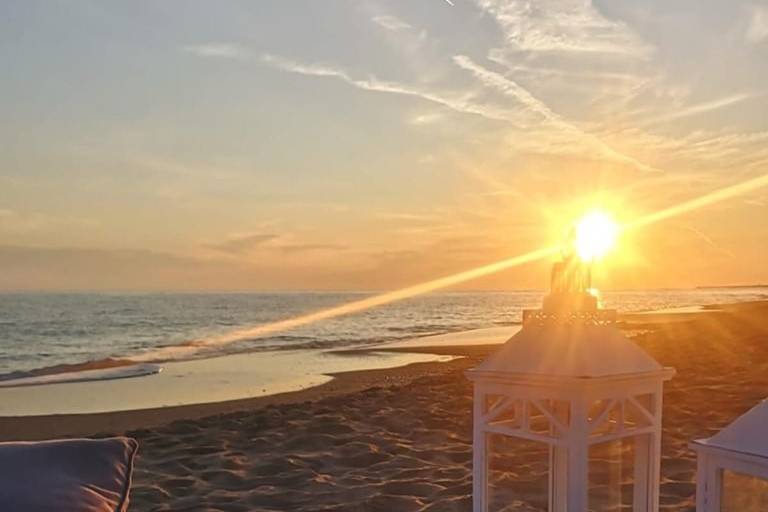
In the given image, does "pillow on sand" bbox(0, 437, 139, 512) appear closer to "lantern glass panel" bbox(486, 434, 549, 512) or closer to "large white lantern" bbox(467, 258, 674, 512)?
"large white lantern" bbox(467, 258, 674, 512)

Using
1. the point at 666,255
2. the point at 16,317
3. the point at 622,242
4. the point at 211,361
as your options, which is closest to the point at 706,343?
the point at 211,361

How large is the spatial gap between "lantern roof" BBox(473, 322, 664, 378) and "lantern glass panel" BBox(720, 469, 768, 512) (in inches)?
16.8

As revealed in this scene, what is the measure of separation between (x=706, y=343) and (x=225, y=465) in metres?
15.2

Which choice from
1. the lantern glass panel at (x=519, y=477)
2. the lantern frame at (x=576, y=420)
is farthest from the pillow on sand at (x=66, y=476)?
the lantern glass panel at (x=519, y=477)

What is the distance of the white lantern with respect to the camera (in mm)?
1907

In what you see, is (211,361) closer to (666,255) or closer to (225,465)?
(225,465)

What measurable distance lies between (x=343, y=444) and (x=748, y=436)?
596cm

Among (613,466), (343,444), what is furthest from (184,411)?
(613,466)

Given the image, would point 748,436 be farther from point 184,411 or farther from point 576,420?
point 184,411

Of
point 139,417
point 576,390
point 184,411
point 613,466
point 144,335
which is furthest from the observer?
point 144,335

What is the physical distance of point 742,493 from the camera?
6.53 feet

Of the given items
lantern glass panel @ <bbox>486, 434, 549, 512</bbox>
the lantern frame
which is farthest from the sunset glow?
lantern glass panel @ <bbox>486, 434, 549, 512</bbox>

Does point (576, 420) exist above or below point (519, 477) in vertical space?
above

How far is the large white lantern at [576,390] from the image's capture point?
7.49 feet
